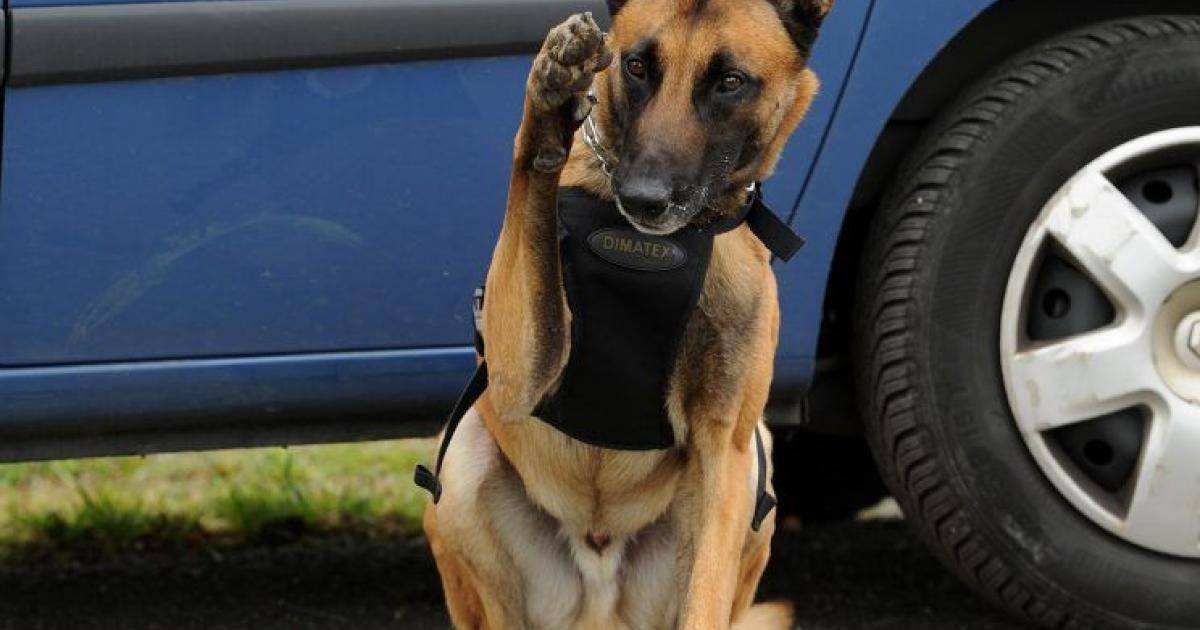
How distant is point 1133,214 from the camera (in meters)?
3.29

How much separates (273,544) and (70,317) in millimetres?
1190

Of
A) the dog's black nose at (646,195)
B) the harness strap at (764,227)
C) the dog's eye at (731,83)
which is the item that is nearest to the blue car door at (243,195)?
the harness strap at (764,227)

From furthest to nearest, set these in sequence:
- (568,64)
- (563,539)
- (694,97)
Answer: (563,539) → (694,97) → (568,64)

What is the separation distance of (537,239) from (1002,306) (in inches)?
41.9

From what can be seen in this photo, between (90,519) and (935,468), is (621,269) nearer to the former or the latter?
(935,468)

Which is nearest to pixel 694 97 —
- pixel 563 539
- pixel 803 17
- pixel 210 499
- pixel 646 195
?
pixel 646 195

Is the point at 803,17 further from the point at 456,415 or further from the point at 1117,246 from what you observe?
the point at 456,415

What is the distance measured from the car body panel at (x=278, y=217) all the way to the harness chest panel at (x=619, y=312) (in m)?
0.45

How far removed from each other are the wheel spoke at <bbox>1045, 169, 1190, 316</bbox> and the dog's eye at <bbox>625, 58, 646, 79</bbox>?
37.6 inches

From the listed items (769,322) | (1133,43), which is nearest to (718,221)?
(769,322)

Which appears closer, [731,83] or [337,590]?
[731,83]

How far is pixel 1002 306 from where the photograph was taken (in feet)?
Result: 11.2

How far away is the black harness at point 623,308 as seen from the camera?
2857 millimetres

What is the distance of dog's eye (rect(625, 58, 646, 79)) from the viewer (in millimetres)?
2775
